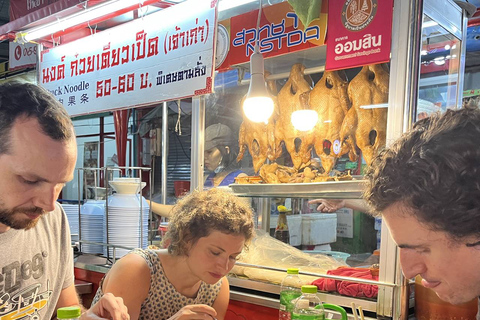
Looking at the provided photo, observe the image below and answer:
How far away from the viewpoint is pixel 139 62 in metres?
3.08

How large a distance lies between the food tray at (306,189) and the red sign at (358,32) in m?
0.56

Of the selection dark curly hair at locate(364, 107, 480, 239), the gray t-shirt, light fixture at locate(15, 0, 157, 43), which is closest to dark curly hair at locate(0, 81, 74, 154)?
the gray t-shirt

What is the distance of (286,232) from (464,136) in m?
1.74

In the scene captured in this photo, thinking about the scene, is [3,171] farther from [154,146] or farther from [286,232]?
[154,146]

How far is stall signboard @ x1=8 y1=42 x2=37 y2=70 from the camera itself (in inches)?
217

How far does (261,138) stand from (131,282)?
1.17m

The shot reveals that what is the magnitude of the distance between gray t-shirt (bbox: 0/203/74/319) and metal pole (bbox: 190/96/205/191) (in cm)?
106

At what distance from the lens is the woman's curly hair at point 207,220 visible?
190cm

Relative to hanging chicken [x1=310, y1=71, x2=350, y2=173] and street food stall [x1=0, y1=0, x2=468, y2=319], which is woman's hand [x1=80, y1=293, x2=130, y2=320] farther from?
hanging chicken [x1=310, y1=71, x2=350, y2=173]

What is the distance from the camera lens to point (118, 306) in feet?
4.27

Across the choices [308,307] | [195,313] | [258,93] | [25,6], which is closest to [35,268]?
[195,313]

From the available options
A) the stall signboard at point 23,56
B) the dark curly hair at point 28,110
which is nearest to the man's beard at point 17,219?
the dark curly hair at point 28,110

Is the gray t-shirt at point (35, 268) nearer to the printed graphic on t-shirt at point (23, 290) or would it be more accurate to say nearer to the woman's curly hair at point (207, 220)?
the printed graphic on t-shirt at point (23, 290)

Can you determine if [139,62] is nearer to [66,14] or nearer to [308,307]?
[66,14]
